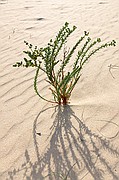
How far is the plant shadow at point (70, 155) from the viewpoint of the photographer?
93.8 inches

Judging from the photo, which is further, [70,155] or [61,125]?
[61,125]

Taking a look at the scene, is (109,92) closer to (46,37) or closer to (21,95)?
(21,95)

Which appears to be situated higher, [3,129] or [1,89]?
[1,89]

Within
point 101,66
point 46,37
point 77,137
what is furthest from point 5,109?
point 46,37

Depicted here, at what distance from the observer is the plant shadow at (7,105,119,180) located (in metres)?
2.38

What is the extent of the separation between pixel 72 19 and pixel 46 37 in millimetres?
1201

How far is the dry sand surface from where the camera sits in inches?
96.3

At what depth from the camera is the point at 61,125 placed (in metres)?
2.94

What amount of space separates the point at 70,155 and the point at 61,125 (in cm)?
44

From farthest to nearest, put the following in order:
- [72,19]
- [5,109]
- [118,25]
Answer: [72,19] → [118,25] → [5,109]

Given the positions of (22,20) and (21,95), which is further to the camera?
(22,20)

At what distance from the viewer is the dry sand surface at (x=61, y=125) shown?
245 cm

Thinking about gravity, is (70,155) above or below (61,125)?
below

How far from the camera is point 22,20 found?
6.41 metres
